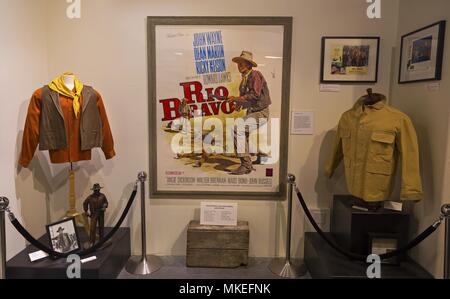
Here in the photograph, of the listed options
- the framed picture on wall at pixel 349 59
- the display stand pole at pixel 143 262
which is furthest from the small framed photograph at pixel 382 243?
the display stand pole at pixel 143 262

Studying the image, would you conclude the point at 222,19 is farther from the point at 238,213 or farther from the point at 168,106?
the point at 238,213

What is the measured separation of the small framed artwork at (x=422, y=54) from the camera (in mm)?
1933

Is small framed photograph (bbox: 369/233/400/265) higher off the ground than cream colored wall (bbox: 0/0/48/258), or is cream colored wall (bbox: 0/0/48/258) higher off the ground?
cream colored wall (bbox: 0/0/48/258)

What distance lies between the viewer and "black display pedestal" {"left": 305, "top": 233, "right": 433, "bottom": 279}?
196 centimetres

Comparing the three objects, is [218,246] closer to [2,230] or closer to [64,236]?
[64,236]

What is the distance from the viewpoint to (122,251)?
2.49 meters

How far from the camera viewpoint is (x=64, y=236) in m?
2.18

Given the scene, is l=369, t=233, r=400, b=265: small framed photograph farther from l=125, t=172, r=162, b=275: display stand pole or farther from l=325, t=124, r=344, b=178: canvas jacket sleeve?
l=125, t=172, r=162, b=275: display stand pole

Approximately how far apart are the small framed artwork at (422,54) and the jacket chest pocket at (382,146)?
0.42 m

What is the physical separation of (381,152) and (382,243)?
0.56 metres

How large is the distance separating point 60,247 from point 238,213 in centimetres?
126

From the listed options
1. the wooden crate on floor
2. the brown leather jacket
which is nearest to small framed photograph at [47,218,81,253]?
the brown leather jacket

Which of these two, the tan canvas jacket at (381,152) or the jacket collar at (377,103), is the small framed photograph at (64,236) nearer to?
the tan canvas jacket at (381,152)

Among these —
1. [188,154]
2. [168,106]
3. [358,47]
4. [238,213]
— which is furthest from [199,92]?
[358,47]
